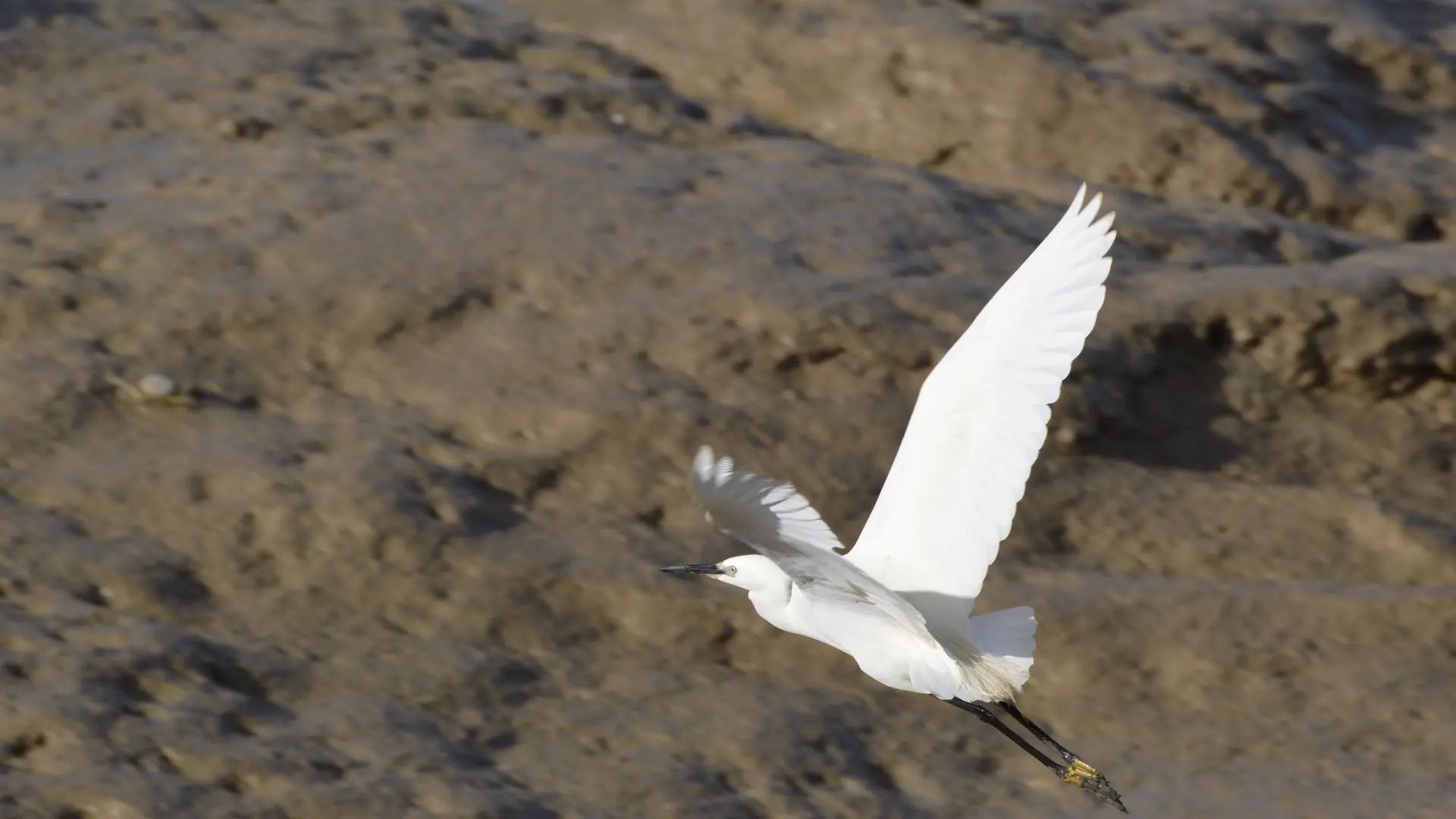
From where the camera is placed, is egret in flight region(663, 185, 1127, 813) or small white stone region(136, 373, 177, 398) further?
small white stone region(136, 373, 177, 398)

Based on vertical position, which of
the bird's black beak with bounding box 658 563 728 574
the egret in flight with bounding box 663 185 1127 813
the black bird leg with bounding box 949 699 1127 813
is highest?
the egret in flight with bounding box 663 185 1127 813

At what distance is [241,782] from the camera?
523 cm

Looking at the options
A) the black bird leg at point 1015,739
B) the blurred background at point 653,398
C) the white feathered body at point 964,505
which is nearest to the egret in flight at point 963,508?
the white feathered body at point 964,505

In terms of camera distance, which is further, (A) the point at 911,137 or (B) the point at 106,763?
(A) the point at 911,137

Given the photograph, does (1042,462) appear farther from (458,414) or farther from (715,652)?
(458,414)

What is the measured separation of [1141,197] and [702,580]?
3271 mm

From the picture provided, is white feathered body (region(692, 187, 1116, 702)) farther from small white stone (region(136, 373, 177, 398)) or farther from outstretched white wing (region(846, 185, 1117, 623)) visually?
small white stone (region(136, 373, 177, 398))

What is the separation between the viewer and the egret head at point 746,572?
16.0 feet

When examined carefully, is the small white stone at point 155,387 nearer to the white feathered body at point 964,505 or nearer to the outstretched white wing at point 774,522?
the white feathered body at point 964,505

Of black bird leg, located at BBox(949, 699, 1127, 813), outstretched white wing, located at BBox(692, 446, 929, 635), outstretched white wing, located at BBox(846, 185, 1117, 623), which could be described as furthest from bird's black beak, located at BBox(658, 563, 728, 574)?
black bird leg, located at BBox(949, 699, 1127, 813)

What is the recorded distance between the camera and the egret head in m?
4.88

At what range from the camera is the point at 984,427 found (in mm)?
4680

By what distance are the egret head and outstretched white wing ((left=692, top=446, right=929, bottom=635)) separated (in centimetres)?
51

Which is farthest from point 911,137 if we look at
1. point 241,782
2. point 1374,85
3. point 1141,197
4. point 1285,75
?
point 241,782
